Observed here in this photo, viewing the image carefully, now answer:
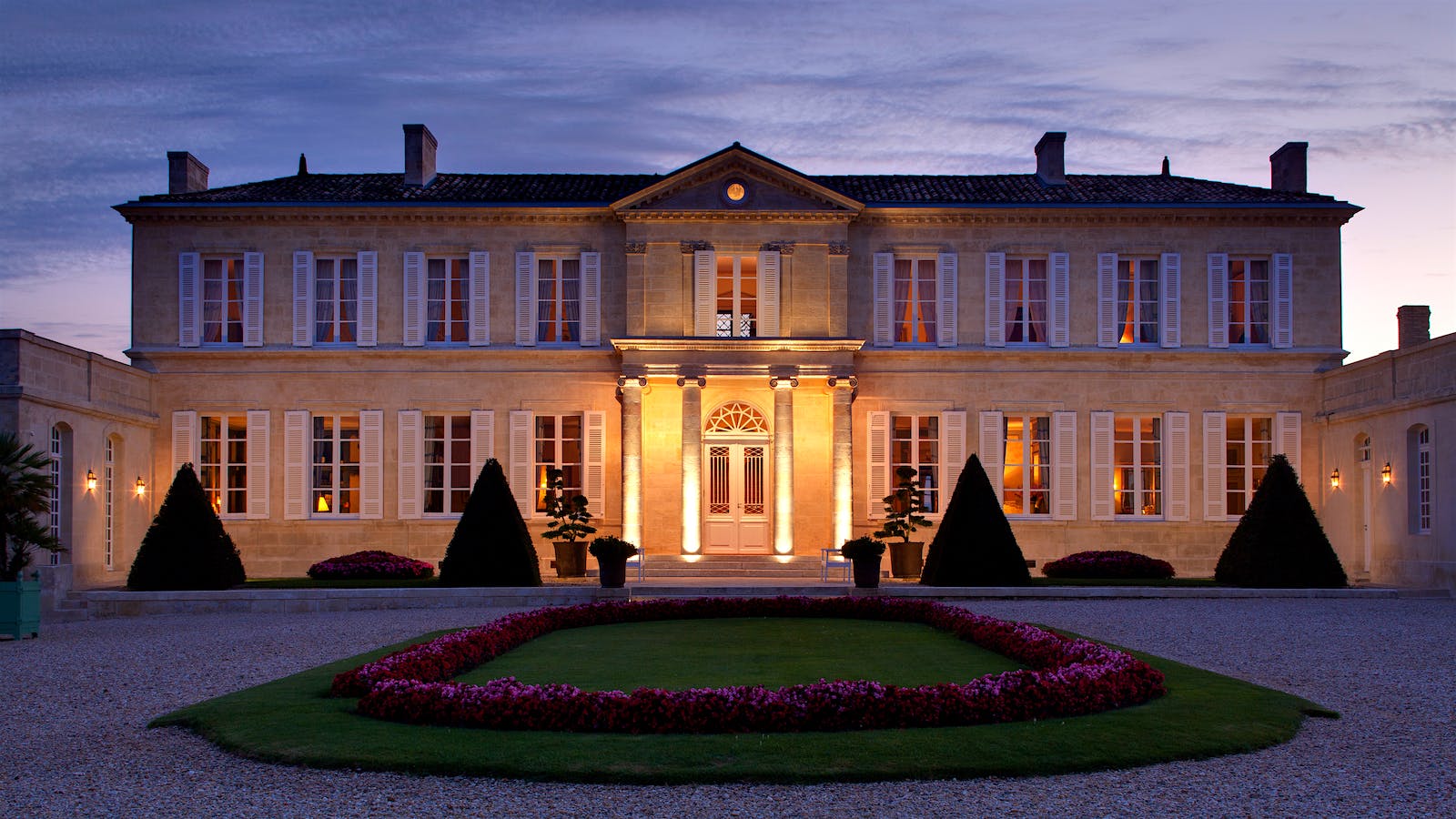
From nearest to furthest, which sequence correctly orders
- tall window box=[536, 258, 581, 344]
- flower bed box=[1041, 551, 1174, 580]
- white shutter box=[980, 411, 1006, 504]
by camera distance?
1. flower bed box=[1041, 551, 1174, 580]
2. white shutter box=[980, 411, 1006, 504]
3. tall window box=[536, 258, 581, 344]

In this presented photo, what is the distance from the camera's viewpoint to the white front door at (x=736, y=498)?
2611 cm

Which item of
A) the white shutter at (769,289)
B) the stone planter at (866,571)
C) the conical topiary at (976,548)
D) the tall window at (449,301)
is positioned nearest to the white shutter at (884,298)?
the white shutter at (769,289)

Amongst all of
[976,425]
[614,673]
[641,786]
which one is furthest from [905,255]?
[641,786]

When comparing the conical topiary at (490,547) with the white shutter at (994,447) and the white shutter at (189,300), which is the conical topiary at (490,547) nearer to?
the white shutter at (189,300)

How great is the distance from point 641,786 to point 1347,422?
21.6 metres

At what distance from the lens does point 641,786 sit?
7.36 m

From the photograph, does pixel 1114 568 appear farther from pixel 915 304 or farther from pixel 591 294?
pixel 591 294

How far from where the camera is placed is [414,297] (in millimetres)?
26484

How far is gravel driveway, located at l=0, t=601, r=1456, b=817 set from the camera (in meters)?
6.89

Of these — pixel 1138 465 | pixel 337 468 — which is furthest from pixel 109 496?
pixel 1138 465

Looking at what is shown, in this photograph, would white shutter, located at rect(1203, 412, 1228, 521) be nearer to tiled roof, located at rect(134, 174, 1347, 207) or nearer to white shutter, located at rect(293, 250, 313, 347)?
tiled roof, located at rect(134, 174, 1347, 207)

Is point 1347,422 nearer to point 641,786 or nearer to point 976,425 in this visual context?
point 976,425

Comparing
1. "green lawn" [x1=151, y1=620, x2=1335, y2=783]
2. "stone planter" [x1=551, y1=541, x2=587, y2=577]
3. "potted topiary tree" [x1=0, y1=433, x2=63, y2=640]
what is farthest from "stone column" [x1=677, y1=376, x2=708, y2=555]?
"green lawn" [x1=151, y1=620, x2=1335, y2=783]

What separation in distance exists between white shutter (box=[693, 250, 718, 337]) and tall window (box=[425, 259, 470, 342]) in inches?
191
